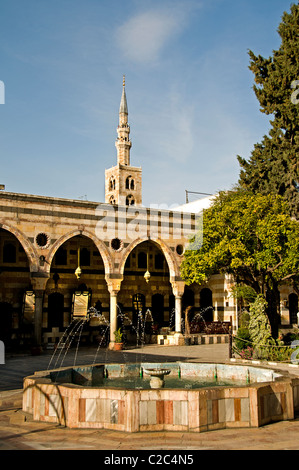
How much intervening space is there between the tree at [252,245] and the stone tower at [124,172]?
58308 mm

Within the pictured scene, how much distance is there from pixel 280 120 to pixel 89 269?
13.1m

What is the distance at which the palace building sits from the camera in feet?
71.6

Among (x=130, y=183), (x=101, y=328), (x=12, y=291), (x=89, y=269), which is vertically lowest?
(x=101, y=328)

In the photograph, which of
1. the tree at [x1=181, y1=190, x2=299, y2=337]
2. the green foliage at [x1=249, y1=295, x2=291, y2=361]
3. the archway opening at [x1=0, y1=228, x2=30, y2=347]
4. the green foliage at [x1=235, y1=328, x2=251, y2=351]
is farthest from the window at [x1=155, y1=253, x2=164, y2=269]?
the green foliage at [x1=249, y1=295, x2=291, y2=361]

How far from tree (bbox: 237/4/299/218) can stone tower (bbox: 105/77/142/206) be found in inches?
2041

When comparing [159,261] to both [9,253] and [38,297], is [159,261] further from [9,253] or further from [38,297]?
[38,297]

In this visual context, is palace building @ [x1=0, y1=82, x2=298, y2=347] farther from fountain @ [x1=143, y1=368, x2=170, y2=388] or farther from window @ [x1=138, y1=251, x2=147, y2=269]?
fountain @ [x1=143, y1=368, x2=170, y2=388]

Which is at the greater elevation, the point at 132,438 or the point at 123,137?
the point at 123,137

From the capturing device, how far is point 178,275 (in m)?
25.5

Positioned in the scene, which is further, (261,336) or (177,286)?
(177,286)

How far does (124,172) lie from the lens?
80.2 metres

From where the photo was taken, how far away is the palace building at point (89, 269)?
21.8 meters

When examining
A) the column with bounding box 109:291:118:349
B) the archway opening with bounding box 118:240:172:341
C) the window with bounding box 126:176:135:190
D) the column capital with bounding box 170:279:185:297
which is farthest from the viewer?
the window with bounding box 126:176:135:190

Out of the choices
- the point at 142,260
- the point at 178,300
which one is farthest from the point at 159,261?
the point at 178,300
